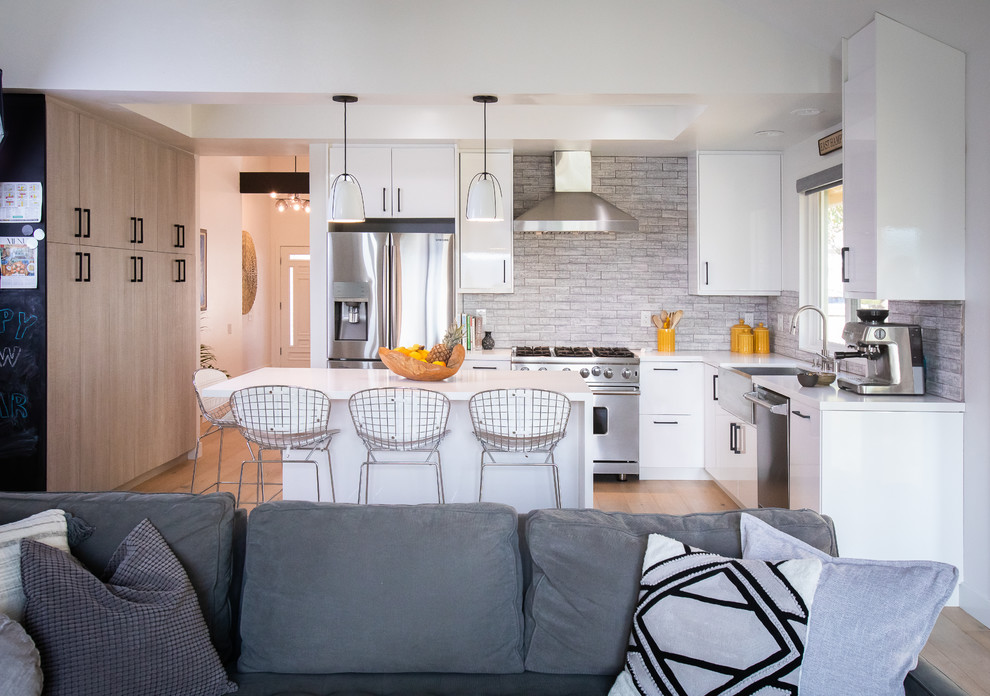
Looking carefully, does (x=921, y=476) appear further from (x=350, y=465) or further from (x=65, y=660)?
(x=65, y=660)

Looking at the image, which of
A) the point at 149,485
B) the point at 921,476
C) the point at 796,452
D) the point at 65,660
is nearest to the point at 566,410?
the point at 796,452

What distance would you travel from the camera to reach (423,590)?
6.16 feet

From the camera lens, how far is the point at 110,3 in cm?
401

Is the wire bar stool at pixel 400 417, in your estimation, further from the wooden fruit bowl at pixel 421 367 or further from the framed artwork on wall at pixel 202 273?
the framed artwork on wall at pixel 202 273

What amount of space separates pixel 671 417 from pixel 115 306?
12.8 ft

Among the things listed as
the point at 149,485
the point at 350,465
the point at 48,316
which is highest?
the point at 48,316

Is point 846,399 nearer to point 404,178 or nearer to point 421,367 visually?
point 421,367

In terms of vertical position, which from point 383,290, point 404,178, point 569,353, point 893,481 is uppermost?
point 404,178

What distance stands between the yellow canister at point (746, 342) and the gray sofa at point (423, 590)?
14.0ft

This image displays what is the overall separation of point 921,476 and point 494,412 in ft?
6.39

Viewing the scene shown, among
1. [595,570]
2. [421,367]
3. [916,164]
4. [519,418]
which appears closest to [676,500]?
[519,418]

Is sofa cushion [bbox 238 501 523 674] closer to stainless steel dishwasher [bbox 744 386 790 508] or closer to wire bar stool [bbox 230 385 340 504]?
wire bar stool [bbox 230 385 340 504]

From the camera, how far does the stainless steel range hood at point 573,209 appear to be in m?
5.80

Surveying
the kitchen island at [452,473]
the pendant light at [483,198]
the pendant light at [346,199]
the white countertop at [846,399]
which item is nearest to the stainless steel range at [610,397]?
the white countertop at [846,399]
